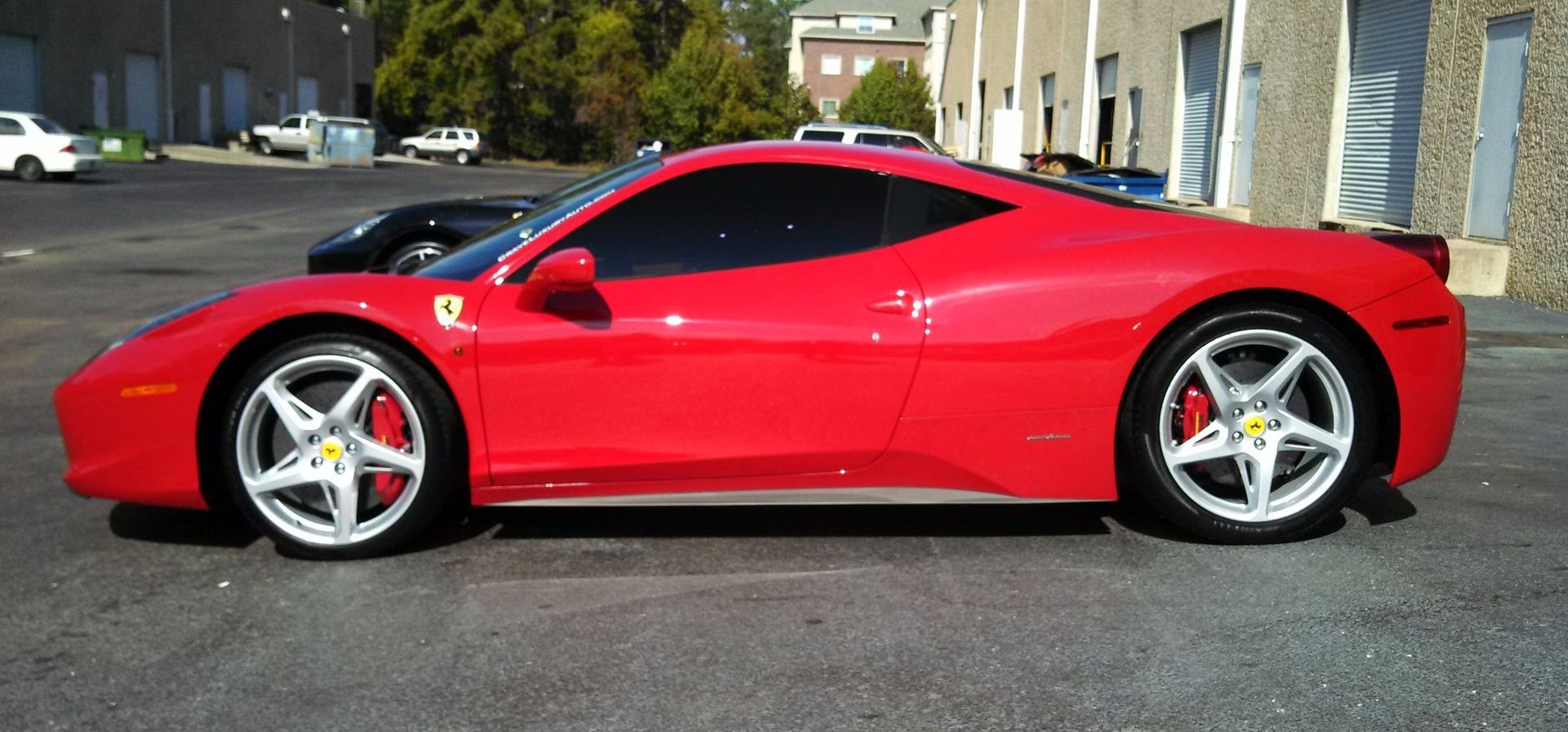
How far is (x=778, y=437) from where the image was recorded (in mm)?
4375

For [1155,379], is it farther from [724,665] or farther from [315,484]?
[315,484]

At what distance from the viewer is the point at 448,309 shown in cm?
437

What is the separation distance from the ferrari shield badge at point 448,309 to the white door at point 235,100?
207 ft

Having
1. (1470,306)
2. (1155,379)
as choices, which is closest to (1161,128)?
(1470,306)

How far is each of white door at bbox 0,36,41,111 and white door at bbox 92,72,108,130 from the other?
113 inches

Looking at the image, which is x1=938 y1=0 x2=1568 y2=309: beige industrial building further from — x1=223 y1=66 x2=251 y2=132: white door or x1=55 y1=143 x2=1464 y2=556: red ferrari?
x1=223 y1=66 x2=251 y2=132: white door

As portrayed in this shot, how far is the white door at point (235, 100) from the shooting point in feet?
205

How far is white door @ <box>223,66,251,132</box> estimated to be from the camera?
6244 centimetres

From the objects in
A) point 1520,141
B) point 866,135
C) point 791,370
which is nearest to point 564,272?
point 791,370

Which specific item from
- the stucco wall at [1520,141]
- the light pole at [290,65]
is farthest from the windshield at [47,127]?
the light pole at [290,65]

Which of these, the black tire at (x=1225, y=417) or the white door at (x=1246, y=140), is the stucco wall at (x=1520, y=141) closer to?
the white door at (x=1246, y=140)

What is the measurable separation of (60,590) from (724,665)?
204cm

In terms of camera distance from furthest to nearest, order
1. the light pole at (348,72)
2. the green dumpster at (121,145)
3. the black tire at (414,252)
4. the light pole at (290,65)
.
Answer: the light pole at (348,72), the light pole at (290,65), the green dumpster at (121,145), the black tire at (414,252)

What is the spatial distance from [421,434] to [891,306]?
148 cm
